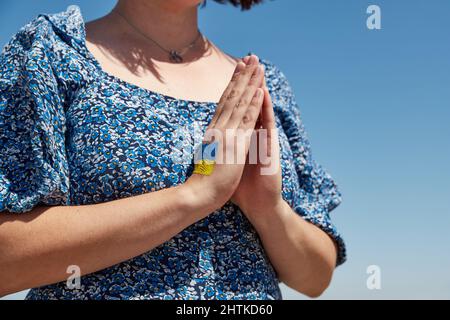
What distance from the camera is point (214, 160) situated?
5.10ft

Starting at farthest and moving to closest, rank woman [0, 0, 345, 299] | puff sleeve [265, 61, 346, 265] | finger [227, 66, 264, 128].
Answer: puff sleeve [265, 61, 346, 265] < finger [227, 66, 264, 128] < woman [0, 0, 345, 299]

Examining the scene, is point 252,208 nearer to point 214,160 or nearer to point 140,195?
point 214,160

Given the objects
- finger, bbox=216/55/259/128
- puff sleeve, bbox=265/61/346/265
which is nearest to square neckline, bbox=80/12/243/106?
finger, bbox=216/55/259/128

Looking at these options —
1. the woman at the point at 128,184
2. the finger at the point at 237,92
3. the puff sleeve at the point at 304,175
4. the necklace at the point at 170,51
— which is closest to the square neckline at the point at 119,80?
the woman at the point at 128,184

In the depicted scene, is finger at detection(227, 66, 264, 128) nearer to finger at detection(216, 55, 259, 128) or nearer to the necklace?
finger at detection(216, 55, 259, 128)

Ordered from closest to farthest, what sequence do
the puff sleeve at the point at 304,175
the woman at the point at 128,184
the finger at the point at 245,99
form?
the woman at the point at 128,184
the finger at the point at 245,99
the puff sleeve at the point at 304,175

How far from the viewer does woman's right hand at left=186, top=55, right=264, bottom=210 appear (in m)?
1.52

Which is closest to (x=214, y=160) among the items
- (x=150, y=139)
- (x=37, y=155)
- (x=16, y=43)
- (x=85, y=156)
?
(x=150, y=139)

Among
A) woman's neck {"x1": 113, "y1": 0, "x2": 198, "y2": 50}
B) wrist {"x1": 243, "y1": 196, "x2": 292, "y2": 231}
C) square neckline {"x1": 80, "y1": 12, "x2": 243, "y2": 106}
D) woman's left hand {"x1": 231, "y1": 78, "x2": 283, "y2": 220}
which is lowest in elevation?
wrist {"x1": 243, "y1": 196, "x2": 292, "y2": 231}

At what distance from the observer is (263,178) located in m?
1.65

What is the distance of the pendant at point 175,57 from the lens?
77.0 inches

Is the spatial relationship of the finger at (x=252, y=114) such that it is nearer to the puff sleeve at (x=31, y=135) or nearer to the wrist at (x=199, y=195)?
the wrist at (x=199, y=195)

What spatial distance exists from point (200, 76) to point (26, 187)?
69 centimetres

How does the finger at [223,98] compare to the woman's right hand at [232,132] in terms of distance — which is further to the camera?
the finger at [223,98]
